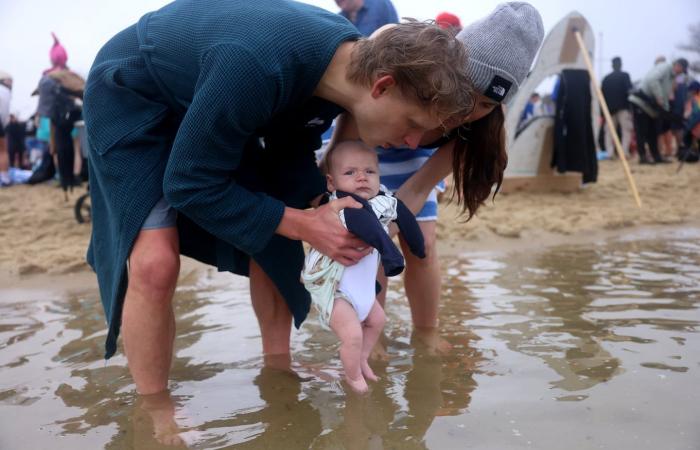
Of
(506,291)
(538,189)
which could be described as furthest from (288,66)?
(538,189)

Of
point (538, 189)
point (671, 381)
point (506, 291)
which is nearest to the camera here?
point (671, 381)

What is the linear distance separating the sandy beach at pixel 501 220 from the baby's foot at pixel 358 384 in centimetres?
219

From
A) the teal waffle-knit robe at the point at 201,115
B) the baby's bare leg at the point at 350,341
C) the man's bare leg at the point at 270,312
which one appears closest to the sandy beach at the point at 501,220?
the man's bare leg at the point at 270,312

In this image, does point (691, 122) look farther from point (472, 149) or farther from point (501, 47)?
point (501, 47)

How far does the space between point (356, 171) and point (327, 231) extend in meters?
0.32

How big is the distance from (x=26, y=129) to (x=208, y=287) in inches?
410

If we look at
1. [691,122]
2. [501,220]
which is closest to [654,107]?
[691,122]

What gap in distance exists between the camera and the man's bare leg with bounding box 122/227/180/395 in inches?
79.9

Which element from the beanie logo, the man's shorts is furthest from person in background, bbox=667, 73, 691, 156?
the man's shorts

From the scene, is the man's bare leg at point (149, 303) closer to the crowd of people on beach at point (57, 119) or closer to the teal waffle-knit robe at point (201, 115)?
the teal waffle-knit robe at point (201, 115)

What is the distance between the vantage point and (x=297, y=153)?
2.40 meters

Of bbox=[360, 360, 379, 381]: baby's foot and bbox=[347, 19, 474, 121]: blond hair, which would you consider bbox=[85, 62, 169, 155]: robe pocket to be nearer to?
bbox=[347, 19, 474, 121]: blond hair

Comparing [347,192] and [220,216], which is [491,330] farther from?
[220,216]

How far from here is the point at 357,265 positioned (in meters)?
2.25
